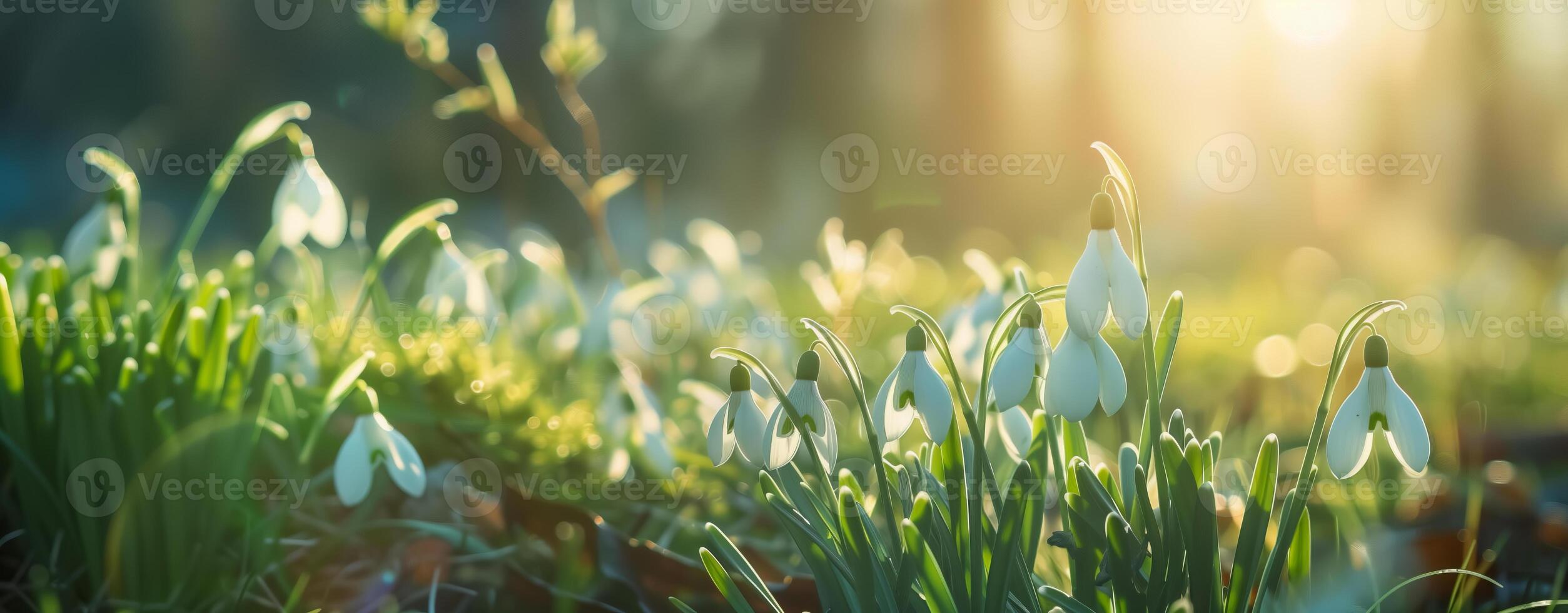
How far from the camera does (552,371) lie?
5.13ft

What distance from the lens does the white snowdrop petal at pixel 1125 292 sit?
629mm

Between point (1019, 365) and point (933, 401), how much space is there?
70 millimetres

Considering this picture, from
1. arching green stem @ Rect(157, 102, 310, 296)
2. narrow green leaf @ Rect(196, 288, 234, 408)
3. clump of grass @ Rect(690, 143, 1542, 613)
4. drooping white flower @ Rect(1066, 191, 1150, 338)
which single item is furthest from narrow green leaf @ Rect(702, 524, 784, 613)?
arching green stem @ Rect(157, 102, 310, 296)

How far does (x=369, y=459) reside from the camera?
0.89 metres

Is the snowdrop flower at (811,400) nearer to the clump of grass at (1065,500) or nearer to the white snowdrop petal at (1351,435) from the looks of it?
the clump of grass at (1065,500)

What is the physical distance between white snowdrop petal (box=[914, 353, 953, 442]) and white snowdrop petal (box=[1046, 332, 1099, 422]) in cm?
8

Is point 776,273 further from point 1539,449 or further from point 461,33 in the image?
point 1539,449

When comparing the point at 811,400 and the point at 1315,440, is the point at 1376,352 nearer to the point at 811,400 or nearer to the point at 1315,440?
the point at 1315,440

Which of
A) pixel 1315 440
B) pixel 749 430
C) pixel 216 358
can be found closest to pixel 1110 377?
pixel 1315 440

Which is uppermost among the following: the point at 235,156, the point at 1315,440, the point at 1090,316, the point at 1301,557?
the point at 235,156

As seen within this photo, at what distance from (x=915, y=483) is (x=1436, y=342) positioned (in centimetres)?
204

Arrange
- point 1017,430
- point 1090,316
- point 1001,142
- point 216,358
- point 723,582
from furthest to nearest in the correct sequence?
point 1001,142 < point 216,358 < point 1017,430 < point 723,582 < point 1090,316

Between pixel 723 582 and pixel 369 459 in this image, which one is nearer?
pixel 723 582

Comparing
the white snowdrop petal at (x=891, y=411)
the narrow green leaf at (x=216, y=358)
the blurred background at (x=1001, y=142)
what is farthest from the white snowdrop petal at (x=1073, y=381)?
the blurred background at (x=1001, y=142)
